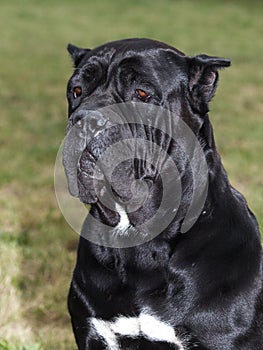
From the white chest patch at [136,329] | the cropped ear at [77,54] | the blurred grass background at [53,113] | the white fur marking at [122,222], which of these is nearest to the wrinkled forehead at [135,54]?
the cropped ear at [77,54]

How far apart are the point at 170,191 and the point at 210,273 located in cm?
37

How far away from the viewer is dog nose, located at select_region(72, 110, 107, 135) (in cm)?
292

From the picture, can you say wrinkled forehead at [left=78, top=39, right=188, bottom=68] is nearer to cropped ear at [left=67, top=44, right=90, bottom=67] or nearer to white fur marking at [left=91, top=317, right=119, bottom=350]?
cropped ear at [left=67, top=44, right=90, bottom=67]

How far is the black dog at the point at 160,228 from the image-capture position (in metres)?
3.05

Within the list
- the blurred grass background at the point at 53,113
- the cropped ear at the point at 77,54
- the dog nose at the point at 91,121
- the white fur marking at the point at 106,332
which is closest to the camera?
the dog nose at the point at 91,121

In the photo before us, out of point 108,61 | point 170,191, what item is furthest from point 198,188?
point 108,61

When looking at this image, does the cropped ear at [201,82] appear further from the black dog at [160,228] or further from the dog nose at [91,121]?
the dog nose at [91,121]

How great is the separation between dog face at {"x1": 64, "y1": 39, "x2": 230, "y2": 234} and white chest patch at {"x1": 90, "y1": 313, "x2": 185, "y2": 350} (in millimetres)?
407

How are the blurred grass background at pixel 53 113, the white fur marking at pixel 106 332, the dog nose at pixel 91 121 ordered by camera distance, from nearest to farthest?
the dog nose at pixel 91 121 < the white fur marking at pixel 106 332 < the blurred grass background at pixel 53 113

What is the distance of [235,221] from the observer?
10.5 ft

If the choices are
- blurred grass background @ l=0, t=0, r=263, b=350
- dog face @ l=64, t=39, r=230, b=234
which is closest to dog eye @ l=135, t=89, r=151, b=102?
dog face @ l=64, t=39, r=230, b=234

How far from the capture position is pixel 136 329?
309 centimetres

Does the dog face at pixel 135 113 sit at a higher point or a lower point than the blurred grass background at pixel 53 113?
higher

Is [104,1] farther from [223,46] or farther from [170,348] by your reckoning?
[170,348]
